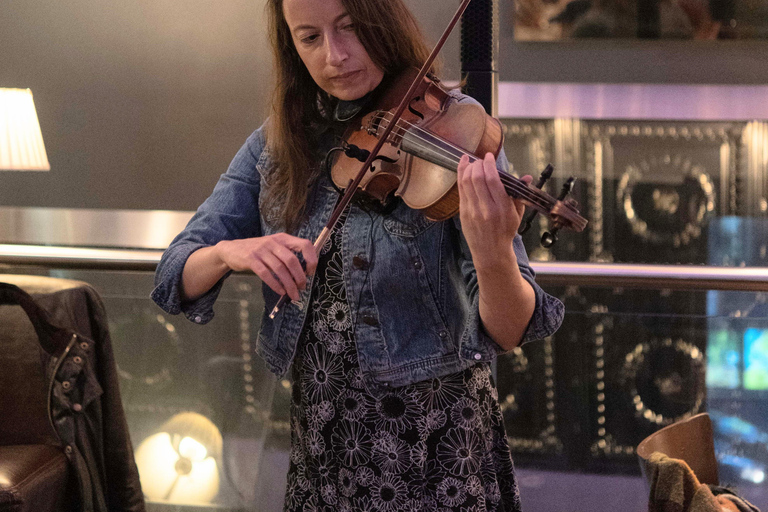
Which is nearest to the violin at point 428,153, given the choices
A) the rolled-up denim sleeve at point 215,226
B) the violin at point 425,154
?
the violin at point 425,154

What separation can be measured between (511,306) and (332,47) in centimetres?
35

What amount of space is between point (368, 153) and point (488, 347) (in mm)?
254

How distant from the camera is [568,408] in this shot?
1.49 m

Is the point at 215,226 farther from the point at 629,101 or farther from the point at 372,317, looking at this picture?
the point at 629,101

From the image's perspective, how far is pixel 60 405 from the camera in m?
1.33

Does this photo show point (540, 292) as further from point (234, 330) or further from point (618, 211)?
point (618, 211)

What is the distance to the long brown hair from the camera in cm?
83

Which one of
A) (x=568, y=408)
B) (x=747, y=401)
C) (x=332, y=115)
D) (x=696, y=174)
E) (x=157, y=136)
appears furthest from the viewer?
(x=696, y=174)

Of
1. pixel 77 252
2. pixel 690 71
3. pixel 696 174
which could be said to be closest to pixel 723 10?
pixel 690 71

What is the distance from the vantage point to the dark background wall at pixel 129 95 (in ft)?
8.27

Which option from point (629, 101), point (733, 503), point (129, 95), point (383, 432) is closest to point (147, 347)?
point (383, 432)

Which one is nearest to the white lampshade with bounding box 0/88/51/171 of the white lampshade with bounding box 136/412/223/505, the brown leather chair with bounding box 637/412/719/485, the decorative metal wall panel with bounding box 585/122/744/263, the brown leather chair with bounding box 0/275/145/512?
the brown leather chair with bounding box 0/275/145/512

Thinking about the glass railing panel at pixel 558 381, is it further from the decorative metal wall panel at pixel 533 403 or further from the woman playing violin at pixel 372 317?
the woman playing violin at pixel 372 317

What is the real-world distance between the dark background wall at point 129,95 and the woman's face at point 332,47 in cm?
173
